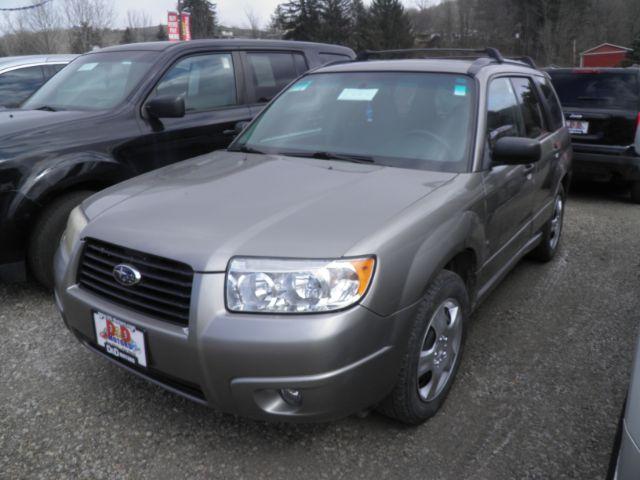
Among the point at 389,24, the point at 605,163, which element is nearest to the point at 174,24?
the point at 605,163

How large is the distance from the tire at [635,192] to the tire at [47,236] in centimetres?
615

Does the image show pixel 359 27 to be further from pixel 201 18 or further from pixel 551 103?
pixel 551 103

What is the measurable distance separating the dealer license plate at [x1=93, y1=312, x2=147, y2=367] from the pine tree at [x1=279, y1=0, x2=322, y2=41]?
4436 cm

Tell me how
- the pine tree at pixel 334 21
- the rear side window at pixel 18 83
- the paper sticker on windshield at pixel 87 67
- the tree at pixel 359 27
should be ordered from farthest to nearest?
the pine tree at pixel 334 21, the tree at pixel 359 27, the rear side window at pixel 18 83, the paper sticker on windshield at pixel 87 67

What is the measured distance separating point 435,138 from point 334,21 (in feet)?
146

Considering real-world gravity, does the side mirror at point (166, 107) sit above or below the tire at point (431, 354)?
above

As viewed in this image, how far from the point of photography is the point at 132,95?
4.32m

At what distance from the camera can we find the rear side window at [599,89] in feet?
21.4

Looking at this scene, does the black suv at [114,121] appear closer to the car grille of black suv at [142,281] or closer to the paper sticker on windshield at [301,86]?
the paper sticker on windshield at [301,86]

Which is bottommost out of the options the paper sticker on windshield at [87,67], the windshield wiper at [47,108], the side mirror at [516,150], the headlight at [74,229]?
the headlight at [74,229]

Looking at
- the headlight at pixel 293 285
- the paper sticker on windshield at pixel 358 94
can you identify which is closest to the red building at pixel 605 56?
the paper sticker on windshield at pixel 358 94

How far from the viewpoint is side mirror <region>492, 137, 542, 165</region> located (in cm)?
282

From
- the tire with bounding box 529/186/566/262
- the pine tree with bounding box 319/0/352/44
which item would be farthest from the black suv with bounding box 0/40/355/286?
the pine tree with bounding box 319/0/352/44

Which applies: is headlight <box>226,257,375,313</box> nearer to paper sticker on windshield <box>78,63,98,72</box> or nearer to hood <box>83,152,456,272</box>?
hood <box>83,152,456,272</box>
